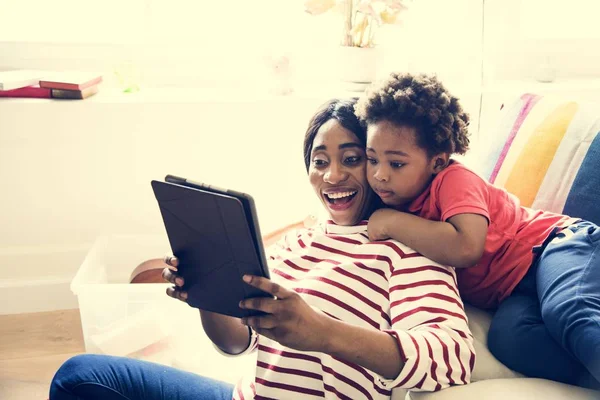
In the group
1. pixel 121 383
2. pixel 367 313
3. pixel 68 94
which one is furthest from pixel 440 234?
pixel 68 94

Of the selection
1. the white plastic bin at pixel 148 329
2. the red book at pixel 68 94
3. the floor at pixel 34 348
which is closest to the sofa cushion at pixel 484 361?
the white plastic bin at pixel 148 329

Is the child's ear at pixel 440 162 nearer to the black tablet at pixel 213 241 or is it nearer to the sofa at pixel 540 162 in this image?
the sofa at pixel 540 162

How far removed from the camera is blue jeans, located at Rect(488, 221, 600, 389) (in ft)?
2.87

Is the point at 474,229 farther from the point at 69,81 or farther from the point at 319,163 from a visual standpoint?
the point at 69,81

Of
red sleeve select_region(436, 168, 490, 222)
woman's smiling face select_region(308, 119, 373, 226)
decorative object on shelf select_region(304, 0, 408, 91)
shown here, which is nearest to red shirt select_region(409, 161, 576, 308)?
red sleeve select_region(436, 168, 490, 222)

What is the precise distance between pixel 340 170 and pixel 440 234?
9.1 inches

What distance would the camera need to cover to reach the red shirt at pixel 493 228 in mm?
1125

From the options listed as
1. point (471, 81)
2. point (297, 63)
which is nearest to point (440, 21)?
point (471, 81)

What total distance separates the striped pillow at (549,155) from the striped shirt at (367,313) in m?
0.37

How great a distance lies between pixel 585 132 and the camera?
125cm

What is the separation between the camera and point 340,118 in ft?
3.86

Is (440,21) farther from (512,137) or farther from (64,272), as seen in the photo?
(64,272)

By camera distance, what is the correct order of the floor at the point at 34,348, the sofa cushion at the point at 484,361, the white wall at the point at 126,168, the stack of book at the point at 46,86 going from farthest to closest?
the white wall at the point at 126,168 < the stack of book at the point at 46,86 < the floor at the point at 34,348 < the sofa cushion at the point at 484,361

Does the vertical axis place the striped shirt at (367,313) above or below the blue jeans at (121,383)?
above
